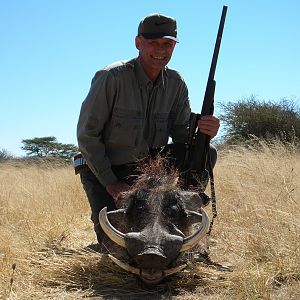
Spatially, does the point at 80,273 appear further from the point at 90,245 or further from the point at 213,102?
the point at 213,102

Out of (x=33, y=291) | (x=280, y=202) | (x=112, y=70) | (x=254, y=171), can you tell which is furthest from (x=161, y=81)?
(x=254, y=171)

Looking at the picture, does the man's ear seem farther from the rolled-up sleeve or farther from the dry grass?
the dry grass

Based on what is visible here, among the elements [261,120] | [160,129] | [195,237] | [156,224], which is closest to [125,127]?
[160,129]

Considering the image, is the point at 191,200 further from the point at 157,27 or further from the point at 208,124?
the point at 157,27

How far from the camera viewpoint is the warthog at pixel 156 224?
3.22 metres

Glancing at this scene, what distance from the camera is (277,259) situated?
3.72m

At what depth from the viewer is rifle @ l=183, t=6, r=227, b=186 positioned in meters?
4.65

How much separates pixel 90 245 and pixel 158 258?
196 cm

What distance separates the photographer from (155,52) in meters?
4.78

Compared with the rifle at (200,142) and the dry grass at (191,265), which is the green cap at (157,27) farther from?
the dry grass at (191,265)

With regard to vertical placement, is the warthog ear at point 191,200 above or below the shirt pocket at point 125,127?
below

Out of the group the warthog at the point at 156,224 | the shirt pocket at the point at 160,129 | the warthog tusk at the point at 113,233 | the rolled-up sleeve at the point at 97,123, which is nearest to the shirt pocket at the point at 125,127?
the rolled-up sleeve at the point at 97,123

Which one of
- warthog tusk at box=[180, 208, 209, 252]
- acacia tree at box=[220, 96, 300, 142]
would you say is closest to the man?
warthog tusk at box=[180, 208, 209, 252]

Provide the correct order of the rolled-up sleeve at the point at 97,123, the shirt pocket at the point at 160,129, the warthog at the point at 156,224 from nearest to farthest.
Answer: the warthog at the point at 156,224 → the rolled-up sleeve at the point at 97,123 → the shirt pocket at the point at 160,129
